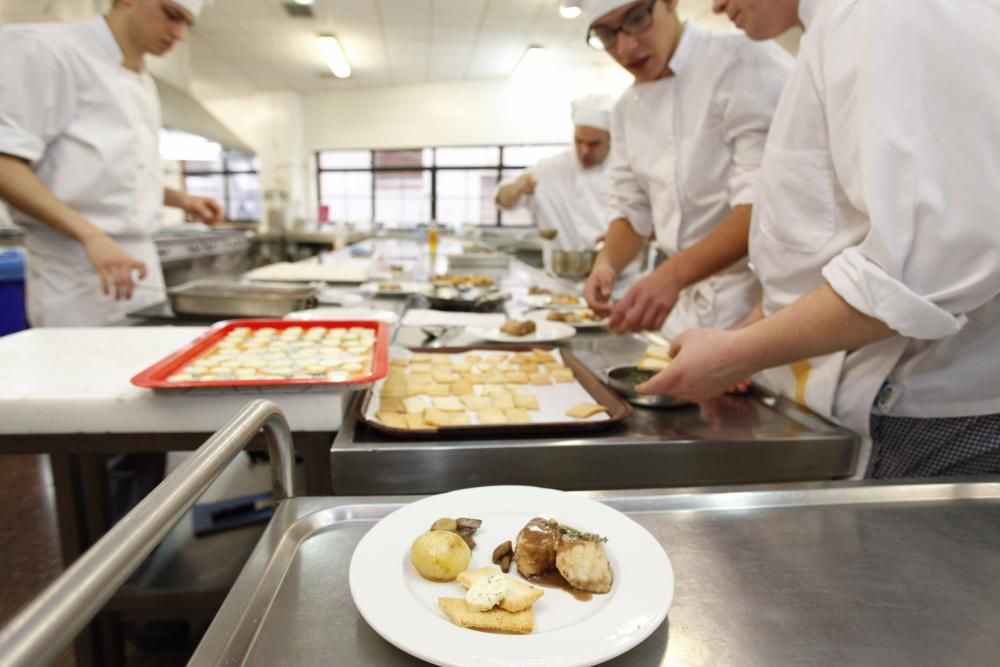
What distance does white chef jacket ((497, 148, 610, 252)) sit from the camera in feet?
11.8

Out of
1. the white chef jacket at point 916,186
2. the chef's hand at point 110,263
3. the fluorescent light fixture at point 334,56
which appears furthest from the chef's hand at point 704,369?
the fluorescent light fixture at point 334,56

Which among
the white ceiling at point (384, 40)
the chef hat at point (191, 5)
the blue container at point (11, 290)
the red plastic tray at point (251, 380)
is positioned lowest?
the blue container at point (11, 290)

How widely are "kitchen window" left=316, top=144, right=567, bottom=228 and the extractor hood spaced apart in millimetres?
4207

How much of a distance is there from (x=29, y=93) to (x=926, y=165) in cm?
221

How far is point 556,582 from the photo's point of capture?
0.54 metres

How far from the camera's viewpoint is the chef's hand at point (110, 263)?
1596mm

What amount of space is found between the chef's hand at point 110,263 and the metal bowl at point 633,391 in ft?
4.47

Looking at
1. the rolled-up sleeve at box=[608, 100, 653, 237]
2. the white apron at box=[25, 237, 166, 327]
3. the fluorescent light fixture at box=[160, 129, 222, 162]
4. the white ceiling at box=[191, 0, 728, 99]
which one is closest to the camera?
the white apron at box=[25, 237, 166, 327]

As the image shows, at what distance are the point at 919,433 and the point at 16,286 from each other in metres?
4.20

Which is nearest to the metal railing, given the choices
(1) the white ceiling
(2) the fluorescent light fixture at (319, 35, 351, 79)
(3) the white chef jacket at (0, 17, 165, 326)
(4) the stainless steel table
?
(4) the stainless steel table

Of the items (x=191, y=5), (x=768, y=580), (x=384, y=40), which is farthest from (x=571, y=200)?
(x=384, y=40)

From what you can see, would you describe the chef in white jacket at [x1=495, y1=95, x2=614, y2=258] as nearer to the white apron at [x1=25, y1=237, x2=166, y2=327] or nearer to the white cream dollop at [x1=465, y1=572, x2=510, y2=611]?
the white apron at [x1=25, y1=237, x2=166, y2=327]

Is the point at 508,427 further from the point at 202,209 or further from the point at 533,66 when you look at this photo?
the point at 533,66

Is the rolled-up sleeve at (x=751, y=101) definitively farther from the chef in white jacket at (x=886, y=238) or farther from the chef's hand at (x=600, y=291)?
the chef's hand at (x=600, y=291)
